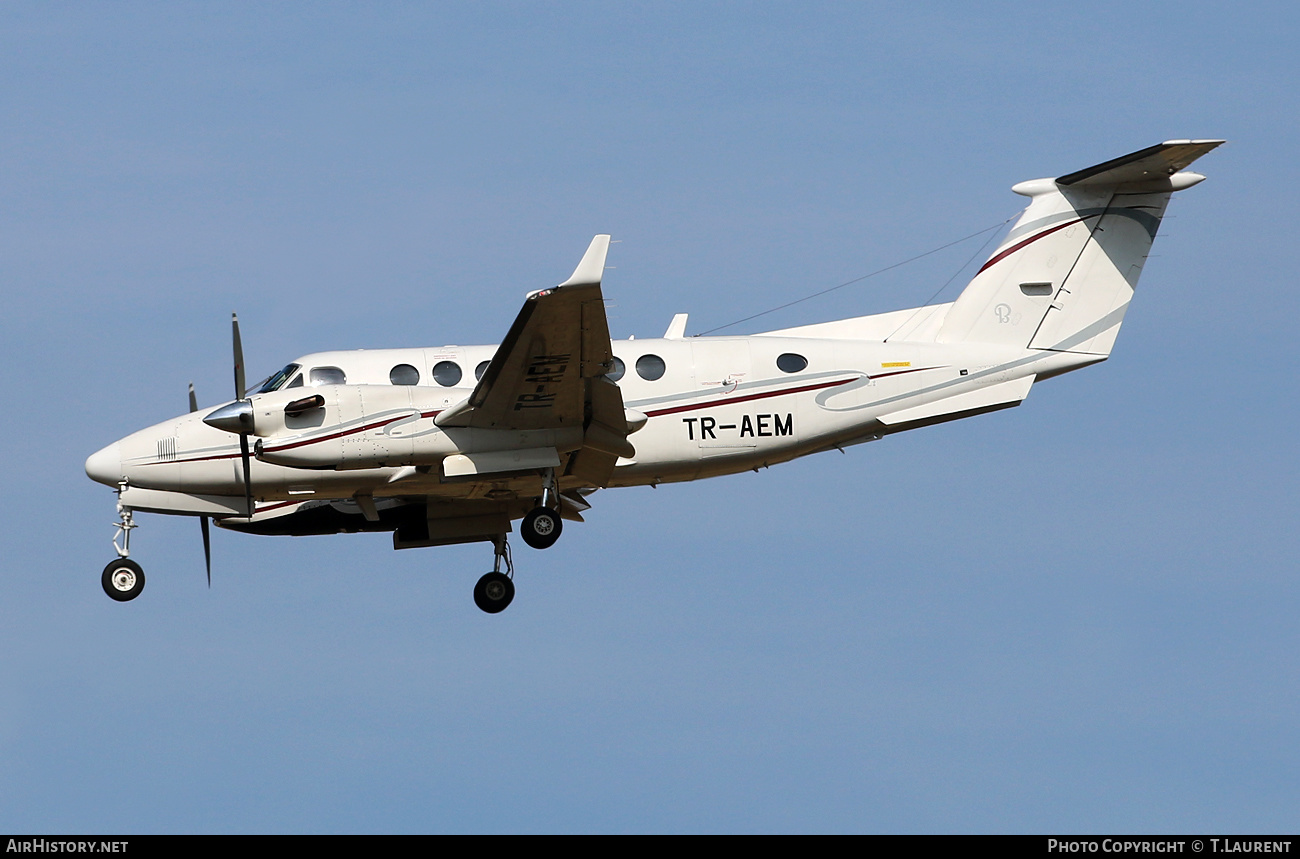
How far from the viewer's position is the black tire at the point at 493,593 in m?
23.2

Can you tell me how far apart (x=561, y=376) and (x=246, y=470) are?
4.55 meters

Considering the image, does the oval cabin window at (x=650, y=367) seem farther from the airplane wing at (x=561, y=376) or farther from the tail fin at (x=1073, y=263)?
the tail fin at (x=1073, y=263)

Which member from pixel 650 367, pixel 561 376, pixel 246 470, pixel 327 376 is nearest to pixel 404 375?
pixel 327 376

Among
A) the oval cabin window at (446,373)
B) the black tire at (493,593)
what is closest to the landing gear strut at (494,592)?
the black tire at (493,593)

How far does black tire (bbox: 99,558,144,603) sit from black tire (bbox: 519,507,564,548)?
5354 millimetres

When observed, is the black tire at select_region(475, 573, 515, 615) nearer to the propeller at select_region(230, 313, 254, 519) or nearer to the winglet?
the propeller at select_region(230, 313, 254, 519)

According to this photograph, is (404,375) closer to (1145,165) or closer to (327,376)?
(327,376)

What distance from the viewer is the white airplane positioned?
67.3 ft

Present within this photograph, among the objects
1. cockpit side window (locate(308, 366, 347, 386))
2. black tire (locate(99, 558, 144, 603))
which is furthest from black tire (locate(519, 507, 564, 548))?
black tire (locate(99, 558, 144, 603))
